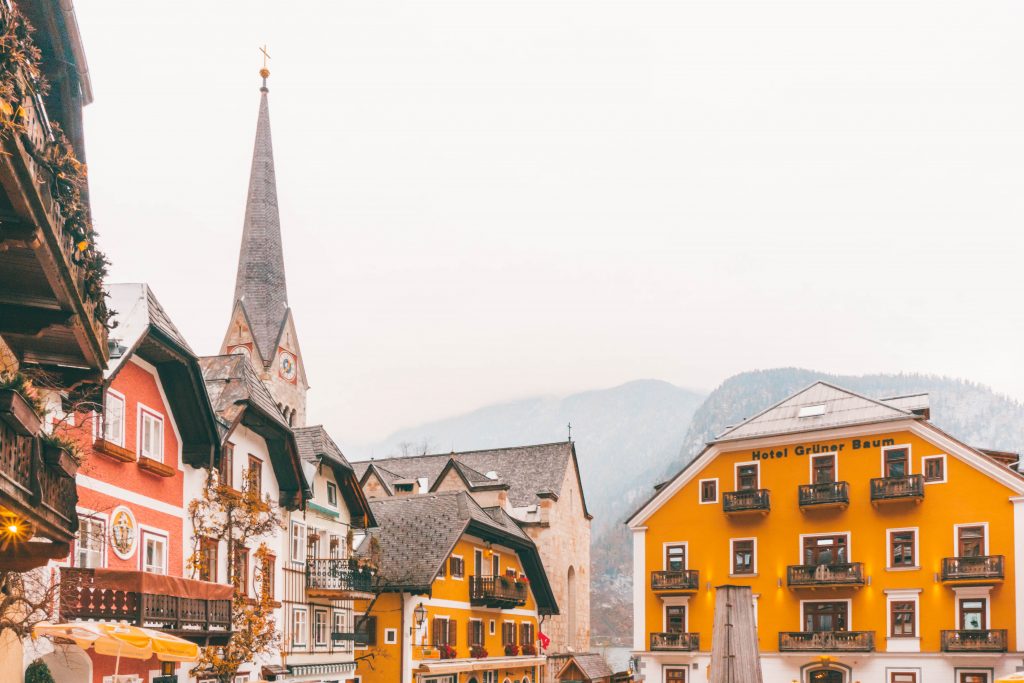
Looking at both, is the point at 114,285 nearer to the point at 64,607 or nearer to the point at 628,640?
the point at 64,607

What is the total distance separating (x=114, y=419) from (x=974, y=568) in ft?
90.6

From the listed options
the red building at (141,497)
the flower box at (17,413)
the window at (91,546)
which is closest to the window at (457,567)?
the red building at (141,497)

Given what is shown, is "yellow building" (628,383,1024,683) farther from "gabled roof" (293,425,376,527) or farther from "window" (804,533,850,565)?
"gabled roof" (293,425,376,527)

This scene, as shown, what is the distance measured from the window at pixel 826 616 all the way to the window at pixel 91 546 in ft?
88.9

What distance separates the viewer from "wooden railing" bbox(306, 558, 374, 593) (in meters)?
30.8

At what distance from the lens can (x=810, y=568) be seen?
3909 centimetres

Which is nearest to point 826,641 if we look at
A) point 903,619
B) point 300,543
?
point 903,619

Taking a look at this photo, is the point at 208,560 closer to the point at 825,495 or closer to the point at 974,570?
the point at 825,495

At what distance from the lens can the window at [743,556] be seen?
41.2m

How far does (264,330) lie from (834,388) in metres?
32.0

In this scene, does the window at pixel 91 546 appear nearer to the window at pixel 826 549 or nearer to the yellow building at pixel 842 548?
the yellow building at pixel 842 548

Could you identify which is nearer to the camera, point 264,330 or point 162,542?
point 162,542

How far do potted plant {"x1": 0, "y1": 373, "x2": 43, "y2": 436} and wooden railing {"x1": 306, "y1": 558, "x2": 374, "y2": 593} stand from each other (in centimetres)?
2234

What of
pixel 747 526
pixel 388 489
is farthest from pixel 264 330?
pixel 747 526
